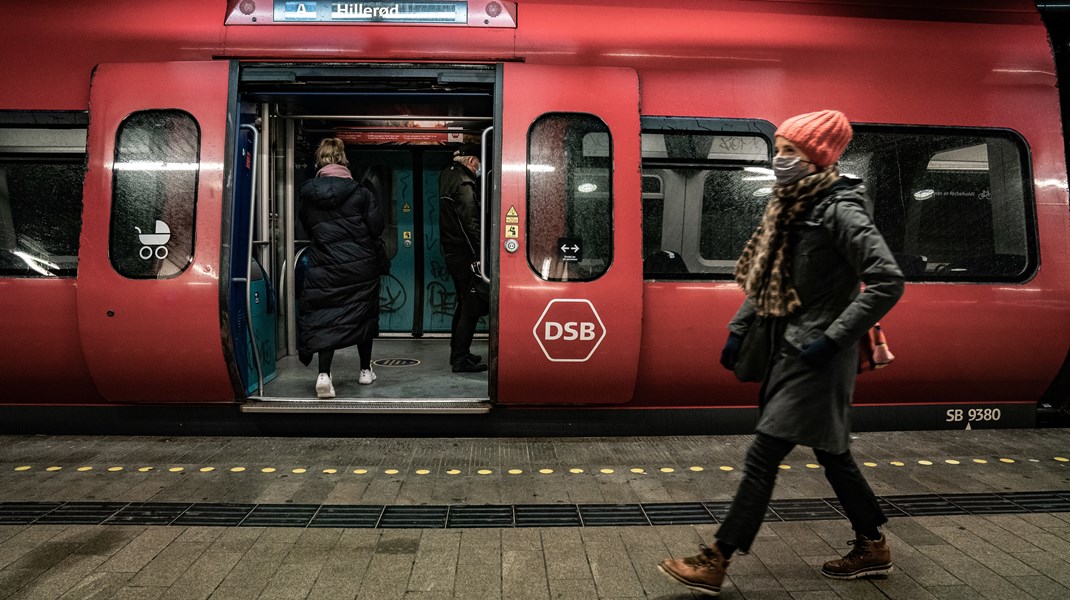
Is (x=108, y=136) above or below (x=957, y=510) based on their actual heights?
above

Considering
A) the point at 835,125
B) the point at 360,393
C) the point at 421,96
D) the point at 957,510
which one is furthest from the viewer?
the point at 360,393

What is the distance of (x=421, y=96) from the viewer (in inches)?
187

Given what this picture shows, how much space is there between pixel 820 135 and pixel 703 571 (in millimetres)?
1652

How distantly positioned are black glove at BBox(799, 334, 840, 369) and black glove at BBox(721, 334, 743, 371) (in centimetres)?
30

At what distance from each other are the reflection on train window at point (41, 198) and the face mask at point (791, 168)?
14.1 feet

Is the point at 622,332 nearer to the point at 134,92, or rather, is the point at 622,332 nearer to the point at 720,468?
the point at 720,468

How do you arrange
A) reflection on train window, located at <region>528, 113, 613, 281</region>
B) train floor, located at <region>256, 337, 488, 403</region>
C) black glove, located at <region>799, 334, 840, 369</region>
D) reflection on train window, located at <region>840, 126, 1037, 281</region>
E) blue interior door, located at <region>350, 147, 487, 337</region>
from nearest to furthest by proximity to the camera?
black glove, located at <region>799, 334, 840, 369</region> → reflection on train window, located at <region>528, 113, 613, 281</region> → reflection on train window, located at <region>840, 126, 1037, 281</region> → train floor, located at <region>256, 337, 488, 403</region> → blue interior door, located at <region>350, 147, 487, 337</region>

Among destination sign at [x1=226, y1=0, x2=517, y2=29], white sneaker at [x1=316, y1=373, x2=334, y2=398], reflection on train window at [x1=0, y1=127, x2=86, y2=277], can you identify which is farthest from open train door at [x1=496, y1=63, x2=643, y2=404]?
reflection on train window at [x1=0, y1=127, x2=86, y2=277]

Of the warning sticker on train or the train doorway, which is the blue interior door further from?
the warning sticker on train

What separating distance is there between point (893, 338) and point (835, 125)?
104 inches

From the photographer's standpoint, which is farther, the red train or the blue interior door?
the blue interior door

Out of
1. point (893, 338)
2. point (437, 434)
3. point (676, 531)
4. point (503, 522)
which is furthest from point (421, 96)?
point (893, 338)

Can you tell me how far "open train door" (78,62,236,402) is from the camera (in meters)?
4.33

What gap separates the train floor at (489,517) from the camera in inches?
106
